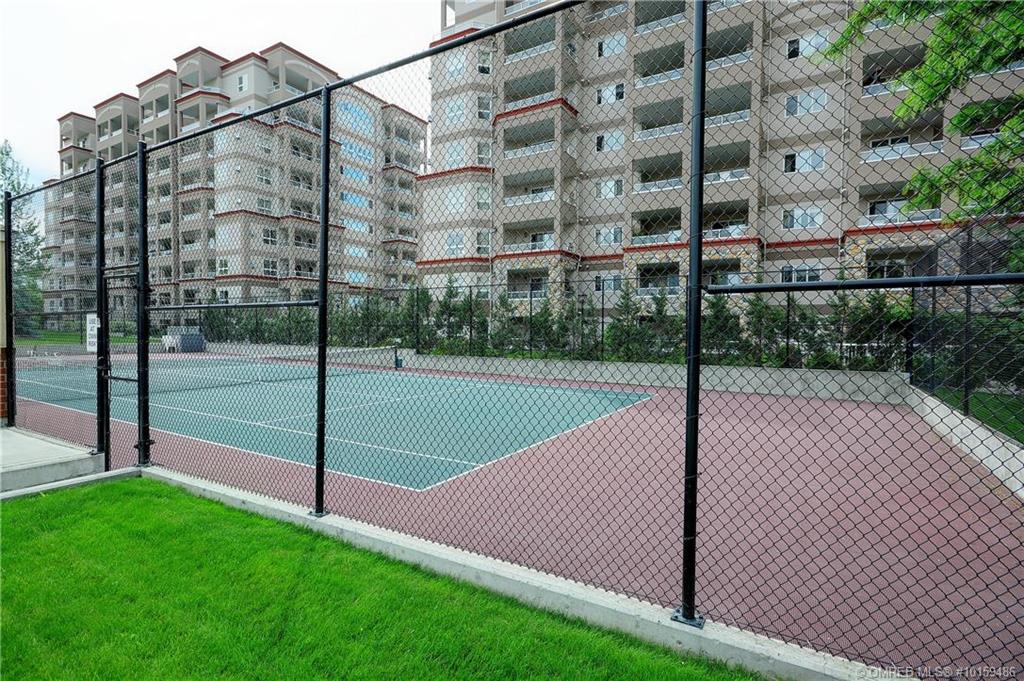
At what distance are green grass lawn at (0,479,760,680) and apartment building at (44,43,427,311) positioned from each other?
297 cm

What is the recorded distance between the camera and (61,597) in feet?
8.73

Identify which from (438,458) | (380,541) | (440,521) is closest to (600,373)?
(438,458)

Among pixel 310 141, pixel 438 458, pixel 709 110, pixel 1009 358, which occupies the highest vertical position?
pixel 709 110

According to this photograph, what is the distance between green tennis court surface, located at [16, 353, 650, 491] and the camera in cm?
698

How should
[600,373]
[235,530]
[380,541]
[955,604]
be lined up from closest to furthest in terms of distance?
1. [955,604]
2. [380,541]
3. [235,530]
4. [600,373]

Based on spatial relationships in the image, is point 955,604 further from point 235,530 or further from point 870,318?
point 870,318

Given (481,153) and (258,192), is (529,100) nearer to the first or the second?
(481,153)

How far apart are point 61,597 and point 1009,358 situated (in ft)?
35.2

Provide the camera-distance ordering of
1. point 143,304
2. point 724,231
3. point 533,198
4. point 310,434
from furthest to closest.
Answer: point 533,198, point 724,231, point 310,434, point 143,304

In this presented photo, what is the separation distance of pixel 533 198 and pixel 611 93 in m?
6.71

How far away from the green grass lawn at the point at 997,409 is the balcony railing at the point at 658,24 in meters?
19.9

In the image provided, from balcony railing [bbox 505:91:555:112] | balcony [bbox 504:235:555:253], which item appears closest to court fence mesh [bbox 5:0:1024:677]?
balcony [bbox 504:235:555:253]

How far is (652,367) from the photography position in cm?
1498

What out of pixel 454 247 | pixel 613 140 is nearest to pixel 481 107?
pixel 454 247
